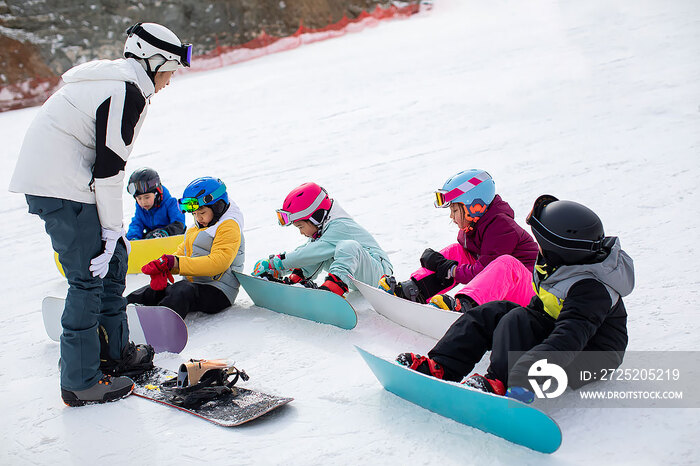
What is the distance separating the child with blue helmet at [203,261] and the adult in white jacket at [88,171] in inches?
35.8

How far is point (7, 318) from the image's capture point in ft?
15.5

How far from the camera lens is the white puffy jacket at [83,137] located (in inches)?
113

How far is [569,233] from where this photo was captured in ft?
8.67

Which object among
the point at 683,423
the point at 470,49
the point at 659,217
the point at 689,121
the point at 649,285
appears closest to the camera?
the point at 683,423

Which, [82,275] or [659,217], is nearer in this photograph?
[82,275]

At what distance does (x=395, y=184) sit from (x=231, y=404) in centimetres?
422

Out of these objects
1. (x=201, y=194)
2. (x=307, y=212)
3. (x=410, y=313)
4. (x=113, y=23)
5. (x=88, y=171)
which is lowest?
(x=410, y=313)

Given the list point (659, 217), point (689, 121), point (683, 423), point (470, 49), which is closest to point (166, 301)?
point (683, 423)

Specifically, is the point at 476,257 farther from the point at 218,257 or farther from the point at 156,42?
the point at 156,42

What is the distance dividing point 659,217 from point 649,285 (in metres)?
1.26

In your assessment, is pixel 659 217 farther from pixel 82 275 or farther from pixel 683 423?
pixel 82 275

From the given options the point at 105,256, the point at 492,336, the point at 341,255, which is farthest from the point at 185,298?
the point at 492,336

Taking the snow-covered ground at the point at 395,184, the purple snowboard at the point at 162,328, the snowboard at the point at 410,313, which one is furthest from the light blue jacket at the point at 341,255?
the purple snowboard at the point at 162,328

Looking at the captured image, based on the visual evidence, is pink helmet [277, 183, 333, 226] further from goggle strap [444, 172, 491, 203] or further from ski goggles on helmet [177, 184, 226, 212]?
goggle strap [444, 172, 491, 203]
